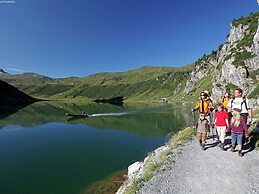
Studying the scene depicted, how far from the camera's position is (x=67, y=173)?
30000mm

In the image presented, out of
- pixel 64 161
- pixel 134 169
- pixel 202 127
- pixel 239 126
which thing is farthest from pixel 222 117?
pixel 64 161

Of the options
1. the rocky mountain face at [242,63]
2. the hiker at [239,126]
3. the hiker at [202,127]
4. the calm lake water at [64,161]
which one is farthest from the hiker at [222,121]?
the rocky mountain face at [242,63]

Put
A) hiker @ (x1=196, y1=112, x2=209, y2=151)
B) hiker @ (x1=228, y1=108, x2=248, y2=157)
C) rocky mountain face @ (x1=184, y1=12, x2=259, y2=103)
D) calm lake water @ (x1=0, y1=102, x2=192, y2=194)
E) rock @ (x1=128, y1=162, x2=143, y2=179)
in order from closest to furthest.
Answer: hiker @ (x1=228, y1=108, x2=248, y2=157)
hiker @ (x1=196, y1=112, x2=209, y2=151)
rock @ (x1=128, y1=162, x2=143, y2=179)
calm lake water @ (x1=0, y1=102, x2=192, y2=194)
rocky mountain face @ (x1=184, y1=12, x2=259, y2=103)

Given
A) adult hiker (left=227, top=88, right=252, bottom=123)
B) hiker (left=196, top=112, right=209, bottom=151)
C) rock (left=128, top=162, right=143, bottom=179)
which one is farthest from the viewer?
rock (left=128, top=162, right=143, bottom=179)

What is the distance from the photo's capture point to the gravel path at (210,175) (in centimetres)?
1139

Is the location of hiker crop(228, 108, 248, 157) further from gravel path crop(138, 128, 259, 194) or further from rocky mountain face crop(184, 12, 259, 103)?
rocky mountain face crop(184, 12, 259, 103)

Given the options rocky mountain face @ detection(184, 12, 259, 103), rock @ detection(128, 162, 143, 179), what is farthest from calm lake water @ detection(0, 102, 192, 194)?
rocky mountain face @ detection(184, 12, 259, 103)

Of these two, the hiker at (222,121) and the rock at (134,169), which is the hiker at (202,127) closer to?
the hiker at (222,121)

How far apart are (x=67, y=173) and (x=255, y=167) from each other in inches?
895

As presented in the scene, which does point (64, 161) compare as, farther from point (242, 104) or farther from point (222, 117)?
point (242, 104)

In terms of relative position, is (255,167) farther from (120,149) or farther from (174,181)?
(120,149)

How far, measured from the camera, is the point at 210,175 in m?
12.7

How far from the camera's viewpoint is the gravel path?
37.4 ft

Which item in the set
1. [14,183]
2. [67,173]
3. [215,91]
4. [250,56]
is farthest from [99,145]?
[215,91]
